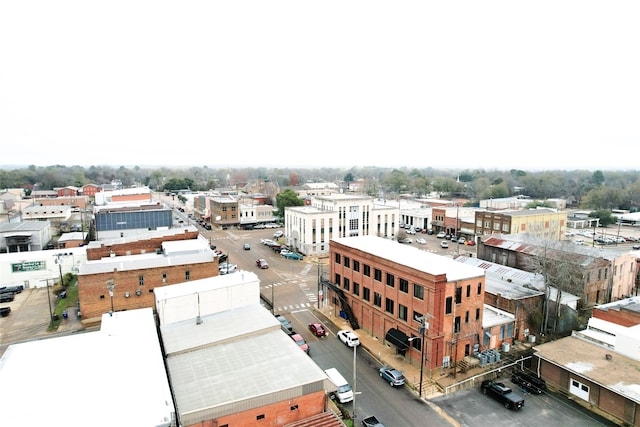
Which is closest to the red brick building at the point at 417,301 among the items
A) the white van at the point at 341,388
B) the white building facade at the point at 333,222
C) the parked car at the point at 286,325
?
the white van at the point at 341,388

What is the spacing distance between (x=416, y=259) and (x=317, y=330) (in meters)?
9.53

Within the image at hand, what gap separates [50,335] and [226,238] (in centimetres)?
4131

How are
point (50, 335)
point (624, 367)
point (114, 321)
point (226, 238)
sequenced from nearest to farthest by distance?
point (624, 367), point (114, 321), point (50, 335), point (226, 238)

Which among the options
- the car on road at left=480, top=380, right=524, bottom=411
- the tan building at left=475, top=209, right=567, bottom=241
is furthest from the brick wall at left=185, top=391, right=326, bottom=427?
the tan building at left=475, top=209, right=567, bottom=241

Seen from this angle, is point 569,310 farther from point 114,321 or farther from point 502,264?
point 114,321

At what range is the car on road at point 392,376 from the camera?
2365 cm

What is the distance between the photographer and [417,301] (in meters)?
25.7

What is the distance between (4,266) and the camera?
41594mm

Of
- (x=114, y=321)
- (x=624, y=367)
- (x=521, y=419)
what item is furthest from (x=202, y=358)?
(x=624, y=367)

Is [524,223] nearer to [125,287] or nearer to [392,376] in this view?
[392,376]

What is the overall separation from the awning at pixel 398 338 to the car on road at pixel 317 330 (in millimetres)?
5483

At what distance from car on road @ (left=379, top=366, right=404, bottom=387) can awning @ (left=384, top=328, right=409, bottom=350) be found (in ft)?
5.71

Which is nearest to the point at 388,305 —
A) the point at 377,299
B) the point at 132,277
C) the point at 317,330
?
the point at 377,299

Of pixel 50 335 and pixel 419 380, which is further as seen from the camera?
pixel 50 335
